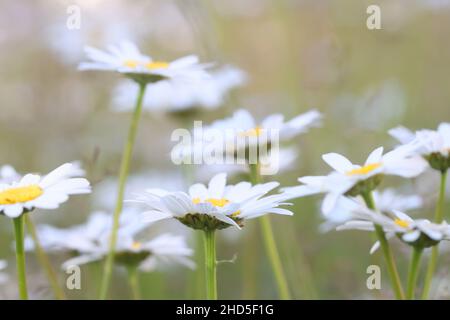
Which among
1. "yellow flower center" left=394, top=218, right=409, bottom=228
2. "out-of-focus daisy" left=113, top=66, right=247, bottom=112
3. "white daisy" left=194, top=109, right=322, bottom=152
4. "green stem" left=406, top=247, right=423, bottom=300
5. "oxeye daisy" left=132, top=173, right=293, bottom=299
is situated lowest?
"green stem" left=406, top=247, right=423, bottom=300

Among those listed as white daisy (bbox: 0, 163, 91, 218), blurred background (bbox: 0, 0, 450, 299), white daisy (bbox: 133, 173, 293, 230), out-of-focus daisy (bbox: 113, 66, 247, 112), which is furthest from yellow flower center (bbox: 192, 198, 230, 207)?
out-of-focus daisy (bbox: 113, 66, 247, 112)

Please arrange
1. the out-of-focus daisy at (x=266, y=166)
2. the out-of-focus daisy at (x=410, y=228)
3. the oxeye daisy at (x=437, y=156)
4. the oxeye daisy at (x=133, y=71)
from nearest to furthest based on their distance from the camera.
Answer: the out-of-focus daisy at (x=410, y=228), the oxeye daisy at (x=437, y=156), the oxeye daisy at (x=133, y=71), the out-of-focus daisy at (x=266, y=166)

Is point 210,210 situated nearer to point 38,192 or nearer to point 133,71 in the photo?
point 38,192

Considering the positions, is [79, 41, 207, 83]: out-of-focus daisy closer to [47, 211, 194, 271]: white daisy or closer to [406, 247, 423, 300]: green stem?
[47, 211, 194, 271]: white daisy

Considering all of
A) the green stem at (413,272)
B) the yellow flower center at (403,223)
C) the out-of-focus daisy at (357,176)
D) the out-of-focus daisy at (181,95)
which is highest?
the out-of-focus daisy at (181,95)

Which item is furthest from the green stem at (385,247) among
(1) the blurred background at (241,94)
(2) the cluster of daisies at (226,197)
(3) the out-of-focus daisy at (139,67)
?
(1) the blurred background at (241,94)

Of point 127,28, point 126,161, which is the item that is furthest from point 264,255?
point 126,161

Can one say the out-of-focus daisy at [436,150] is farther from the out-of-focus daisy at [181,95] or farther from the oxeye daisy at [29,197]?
the out-of-focus daisy at [181,95]
